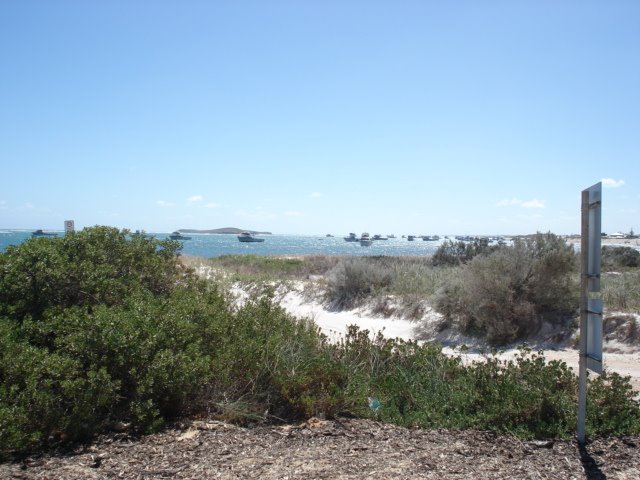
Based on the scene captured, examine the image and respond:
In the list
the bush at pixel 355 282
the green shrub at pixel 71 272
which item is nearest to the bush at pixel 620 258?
the bush at pixel 355 282

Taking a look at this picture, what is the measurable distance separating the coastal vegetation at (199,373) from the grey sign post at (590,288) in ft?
2.34

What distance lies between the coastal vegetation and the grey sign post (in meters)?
0.71

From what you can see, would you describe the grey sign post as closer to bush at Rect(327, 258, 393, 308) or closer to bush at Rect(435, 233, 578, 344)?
bush at Rect(435, 233, 578, 344)

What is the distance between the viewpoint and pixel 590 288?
4684mm

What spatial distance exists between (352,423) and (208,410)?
144 cm

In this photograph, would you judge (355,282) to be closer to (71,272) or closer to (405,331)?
(405,331)

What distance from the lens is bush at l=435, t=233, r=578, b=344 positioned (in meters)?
11.8

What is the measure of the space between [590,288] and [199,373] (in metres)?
3.66

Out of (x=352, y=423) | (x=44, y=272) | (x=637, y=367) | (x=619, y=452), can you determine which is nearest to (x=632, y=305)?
(x=637, y=367)

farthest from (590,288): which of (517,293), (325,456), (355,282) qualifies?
(355,282)

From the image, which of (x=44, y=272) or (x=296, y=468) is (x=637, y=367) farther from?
(x=44, y=272)

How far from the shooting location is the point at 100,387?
4.68 m

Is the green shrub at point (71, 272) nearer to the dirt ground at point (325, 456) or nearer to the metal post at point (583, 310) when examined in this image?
the dirt ground at point (325, 456)

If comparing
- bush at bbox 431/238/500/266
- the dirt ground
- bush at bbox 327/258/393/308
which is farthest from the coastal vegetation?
bush at bbox 431/238/500/266
